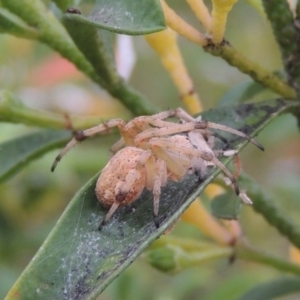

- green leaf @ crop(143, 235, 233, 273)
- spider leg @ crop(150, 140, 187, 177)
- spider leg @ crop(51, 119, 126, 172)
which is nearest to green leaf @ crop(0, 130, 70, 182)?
spider leg @ crop(51, 119, 126, 172)

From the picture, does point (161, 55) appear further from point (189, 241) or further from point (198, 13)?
point (189, 241)

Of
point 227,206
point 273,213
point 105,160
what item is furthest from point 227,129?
point 105,160

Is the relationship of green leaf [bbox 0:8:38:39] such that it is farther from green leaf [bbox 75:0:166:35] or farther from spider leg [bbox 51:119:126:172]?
green leaf [bbox 75:0:166:35]

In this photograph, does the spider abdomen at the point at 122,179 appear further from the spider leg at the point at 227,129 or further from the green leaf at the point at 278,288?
the green leaf at the point at 278,288

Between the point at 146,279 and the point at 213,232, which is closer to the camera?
the point at 213,232

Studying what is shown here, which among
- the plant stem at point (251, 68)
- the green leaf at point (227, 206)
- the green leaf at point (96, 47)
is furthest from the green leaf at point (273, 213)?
the green leaf at point (96, 47)

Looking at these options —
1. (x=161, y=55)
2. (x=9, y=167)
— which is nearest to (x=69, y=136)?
(x=9, y=167)
